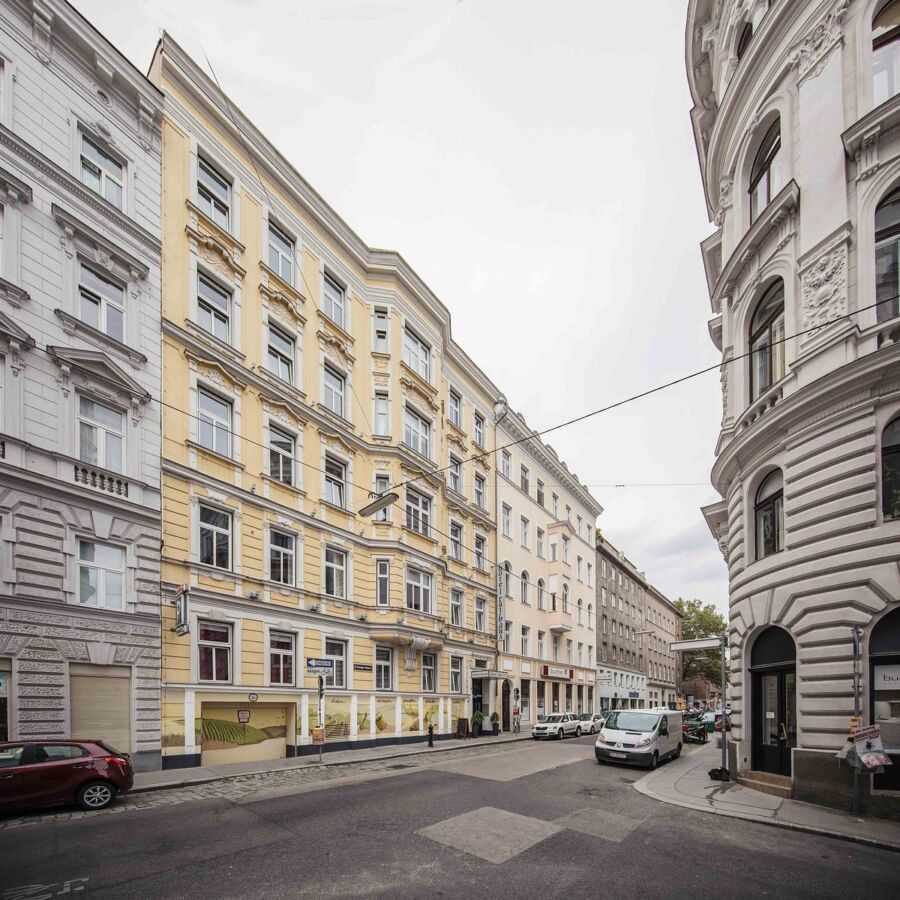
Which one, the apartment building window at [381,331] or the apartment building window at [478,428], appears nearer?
the apartment building window at [381,331]

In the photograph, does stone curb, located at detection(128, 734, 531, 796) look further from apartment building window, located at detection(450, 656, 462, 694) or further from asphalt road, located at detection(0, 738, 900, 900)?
apartment building window, located at detection(450, 656, 462, 694)

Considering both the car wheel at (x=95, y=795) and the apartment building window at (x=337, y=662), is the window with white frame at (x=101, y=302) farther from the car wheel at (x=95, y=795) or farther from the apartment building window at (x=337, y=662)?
the apartment building window at (x=337, y=662)

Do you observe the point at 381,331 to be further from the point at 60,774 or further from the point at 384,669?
the point at 60,774

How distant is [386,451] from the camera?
1016 inches

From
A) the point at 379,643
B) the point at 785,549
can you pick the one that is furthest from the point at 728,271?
the point at 379,643

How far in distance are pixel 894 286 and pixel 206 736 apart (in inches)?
759

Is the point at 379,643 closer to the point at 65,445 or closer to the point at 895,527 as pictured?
the point at 65,445

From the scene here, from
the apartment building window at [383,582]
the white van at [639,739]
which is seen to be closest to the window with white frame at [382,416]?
the apartment building window at [383,582]

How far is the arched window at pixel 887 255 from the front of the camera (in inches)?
464

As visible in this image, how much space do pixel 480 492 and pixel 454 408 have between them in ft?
16.4

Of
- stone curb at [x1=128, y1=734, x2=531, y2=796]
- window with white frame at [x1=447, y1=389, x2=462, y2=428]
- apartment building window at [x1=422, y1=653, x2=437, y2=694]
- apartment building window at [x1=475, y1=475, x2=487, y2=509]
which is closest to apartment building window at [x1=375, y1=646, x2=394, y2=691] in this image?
apartment building window at [x1=422, y1=653, x2=437, y2=694]

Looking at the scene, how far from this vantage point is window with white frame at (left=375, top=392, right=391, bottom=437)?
86.4ft

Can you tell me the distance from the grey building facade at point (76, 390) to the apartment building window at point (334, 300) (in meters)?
7.69

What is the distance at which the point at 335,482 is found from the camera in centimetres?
2397
